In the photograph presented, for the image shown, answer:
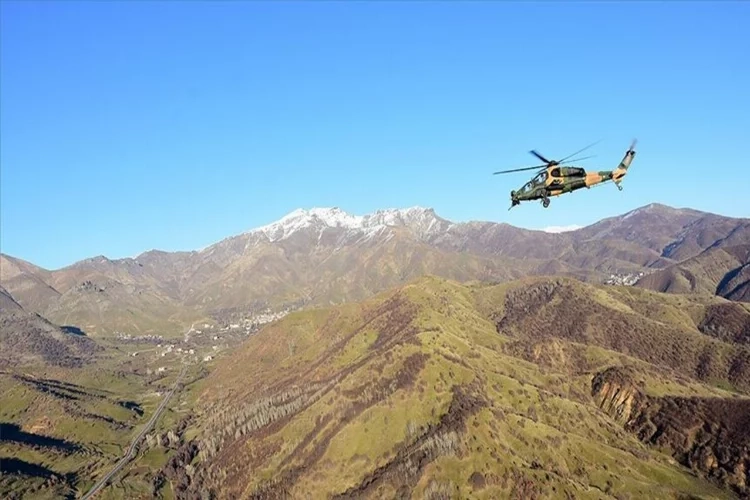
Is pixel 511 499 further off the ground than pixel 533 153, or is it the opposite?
pixel 533 153

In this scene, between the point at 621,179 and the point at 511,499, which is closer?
the point at 621,179

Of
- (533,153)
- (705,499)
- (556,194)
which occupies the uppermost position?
(533,153)

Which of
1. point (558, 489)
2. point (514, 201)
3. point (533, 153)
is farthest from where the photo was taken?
point (558, 489)

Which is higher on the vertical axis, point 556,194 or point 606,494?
point 556,194

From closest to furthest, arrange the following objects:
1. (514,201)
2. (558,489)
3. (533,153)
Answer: (533,153) < (514,201) < (558,489)

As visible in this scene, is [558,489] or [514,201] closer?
[514,201]

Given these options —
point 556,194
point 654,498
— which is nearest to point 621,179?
point 556,194

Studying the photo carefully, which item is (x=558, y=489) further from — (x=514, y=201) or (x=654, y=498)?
(x=514, y=201)

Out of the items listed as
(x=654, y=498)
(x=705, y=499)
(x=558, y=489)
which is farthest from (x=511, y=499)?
(x=705, y=499)

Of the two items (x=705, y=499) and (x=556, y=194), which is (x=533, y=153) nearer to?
(x=556, y=194)
